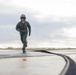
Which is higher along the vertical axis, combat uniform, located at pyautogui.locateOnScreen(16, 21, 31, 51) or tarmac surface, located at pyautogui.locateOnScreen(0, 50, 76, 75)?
combat uniform, located at pyautogui.locateOnScreen(16, 21, 31, 51)

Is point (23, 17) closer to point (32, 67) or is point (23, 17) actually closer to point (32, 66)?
point (32, 66)

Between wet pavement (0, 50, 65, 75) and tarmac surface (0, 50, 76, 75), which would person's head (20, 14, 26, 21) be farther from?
wet pavement (0, 50, 65, 75)

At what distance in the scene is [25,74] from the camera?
8.58 metres

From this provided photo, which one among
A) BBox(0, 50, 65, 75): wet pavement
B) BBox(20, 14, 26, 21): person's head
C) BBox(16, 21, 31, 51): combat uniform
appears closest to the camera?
BBox(0, 50, 65, 75): wet pavement

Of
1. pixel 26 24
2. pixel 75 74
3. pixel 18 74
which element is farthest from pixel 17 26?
pixel 18 74

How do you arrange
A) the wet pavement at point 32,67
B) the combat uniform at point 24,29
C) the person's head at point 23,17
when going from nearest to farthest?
the wet pavement at point 32,67 < the person's head at point 23,17 < the combat uniform at point 24,29

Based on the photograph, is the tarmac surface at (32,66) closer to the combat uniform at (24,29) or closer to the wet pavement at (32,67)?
the wet pavement at (32,67)

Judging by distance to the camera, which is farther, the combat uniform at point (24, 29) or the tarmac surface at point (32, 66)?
the combat uniform at point (24, 29)

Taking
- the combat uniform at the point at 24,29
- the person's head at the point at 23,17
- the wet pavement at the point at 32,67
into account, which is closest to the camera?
the wet pavement at the point at 32,67

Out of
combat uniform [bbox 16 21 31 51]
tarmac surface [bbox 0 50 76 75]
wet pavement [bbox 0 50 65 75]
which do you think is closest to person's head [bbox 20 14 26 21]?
combat uniform [bbox 16 21 31 51]

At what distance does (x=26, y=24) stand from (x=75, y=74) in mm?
13997

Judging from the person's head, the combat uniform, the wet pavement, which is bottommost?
the wet pavement

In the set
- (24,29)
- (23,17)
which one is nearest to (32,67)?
(23,17)

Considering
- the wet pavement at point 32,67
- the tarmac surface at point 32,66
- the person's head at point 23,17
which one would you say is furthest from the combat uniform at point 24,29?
the wet pavement at point 32,67
